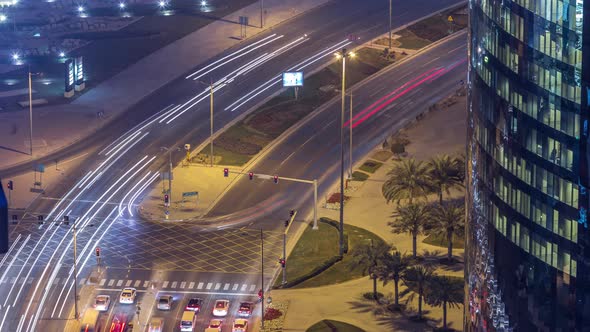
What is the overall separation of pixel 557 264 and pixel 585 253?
343 centimetres

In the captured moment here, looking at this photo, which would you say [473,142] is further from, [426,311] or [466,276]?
[426,311]

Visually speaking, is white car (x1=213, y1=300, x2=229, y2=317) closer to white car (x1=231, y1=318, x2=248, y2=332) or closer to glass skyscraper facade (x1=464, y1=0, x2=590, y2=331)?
white car (x1=231, y1=318, x2=248, y2=332)

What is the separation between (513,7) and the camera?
11781cm

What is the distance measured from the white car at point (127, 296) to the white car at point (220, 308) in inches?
411

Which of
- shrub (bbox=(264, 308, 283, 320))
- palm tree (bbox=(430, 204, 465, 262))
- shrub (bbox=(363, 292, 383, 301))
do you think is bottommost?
shrub (bbox=(264, 308, 283, 320))

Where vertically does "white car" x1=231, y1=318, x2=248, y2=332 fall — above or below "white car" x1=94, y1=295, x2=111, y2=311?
below

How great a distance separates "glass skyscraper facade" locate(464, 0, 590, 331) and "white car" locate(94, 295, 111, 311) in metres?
69.3

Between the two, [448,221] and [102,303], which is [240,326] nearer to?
[102,303]

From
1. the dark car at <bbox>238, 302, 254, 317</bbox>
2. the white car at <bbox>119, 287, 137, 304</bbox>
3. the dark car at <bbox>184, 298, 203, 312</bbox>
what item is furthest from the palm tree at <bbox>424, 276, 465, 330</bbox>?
the white car at <bbox>119, 287, 137, 304</bbox>

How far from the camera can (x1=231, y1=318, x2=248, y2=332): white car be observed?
18275 centimetres

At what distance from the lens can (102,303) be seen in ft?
623

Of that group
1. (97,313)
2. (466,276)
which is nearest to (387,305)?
(97,313)

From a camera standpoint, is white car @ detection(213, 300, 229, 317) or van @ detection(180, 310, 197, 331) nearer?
van @ detection(180, 310, 197, 331)

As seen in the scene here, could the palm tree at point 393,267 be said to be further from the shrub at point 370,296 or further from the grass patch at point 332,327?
the grass patch at point 332,327
